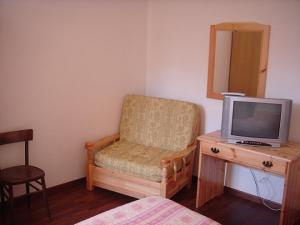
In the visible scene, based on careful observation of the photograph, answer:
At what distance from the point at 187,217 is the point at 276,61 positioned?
1.80 metres

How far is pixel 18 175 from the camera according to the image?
9.16 feet

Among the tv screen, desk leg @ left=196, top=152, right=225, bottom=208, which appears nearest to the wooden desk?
desk leg @ left=196, top=152, right=225, bottom=208

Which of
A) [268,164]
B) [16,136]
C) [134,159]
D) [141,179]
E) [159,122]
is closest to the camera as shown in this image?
[268,164]

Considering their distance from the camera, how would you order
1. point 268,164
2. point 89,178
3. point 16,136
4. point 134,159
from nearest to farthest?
point 268,164
point 16,136
point 134,159
point 89,178

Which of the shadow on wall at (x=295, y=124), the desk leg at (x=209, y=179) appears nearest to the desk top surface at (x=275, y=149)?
the shadow on wall at (x=295, y=124)

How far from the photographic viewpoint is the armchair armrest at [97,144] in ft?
11.3

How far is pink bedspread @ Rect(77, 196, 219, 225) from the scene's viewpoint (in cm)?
200

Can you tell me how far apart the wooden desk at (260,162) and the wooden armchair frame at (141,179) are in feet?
0.81

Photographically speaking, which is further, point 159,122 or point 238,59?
point 159,122

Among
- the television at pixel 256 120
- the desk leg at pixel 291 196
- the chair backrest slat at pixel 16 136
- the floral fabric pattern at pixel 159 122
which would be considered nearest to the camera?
the desk leg at pixel 291 196

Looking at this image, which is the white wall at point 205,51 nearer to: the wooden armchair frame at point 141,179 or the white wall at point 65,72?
the white wall at point 65,72

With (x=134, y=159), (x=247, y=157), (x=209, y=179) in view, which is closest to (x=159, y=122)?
(x=134, y=159)

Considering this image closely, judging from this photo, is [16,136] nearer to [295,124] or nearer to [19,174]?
[19,174]

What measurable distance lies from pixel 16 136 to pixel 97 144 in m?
0.86
